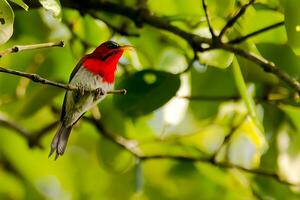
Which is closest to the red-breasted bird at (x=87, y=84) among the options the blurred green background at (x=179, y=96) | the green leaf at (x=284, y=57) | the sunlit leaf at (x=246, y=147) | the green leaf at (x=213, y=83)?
the blurred green background at (x=179, y=96)

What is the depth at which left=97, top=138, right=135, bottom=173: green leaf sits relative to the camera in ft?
6.88

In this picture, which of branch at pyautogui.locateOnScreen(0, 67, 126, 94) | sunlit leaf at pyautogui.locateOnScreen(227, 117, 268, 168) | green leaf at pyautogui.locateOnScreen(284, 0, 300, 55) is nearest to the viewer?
branch at pyautogui.locateOnScreen(0, 67, 126, 94)

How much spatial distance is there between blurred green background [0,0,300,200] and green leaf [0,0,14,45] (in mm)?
381

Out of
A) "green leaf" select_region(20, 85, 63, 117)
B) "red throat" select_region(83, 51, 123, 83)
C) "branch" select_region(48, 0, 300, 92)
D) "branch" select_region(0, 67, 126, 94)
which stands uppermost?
"branch" select_region(0, 67, 126, 94)

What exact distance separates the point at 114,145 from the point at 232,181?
0.36 meters

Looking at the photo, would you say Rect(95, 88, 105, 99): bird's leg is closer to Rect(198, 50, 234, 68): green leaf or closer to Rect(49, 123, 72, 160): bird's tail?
Rect(49, 123, 72, 160): bird's tail

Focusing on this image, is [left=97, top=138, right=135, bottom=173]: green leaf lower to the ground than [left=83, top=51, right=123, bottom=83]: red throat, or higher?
lower

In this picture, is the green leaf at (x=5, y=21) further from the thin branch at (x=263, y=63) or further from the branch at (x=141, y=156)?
the branch at (x=141, y=156)

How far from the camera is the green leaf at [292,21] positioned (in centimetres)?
145

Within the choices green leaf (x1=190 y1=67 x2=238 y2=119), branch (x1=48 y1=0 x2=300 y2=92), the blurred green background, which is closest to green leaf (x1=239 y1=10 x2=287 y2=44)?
the blurred green background

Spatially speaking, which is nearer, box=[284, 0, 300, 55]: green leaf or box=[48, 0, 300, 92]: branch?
box=[284, 0, 300, 55]: green leaf

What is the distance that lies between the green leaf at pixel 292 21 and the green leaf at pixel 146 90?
34 centimetres

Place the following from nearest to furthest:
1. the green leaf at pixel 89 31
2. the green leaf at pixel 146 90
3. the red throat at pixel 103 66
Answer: the red throat at pixel 103 66
the green leaf at pixel 146 90
the green leaf at pixel 89 31

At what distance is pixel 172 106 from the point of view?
2.10 m
